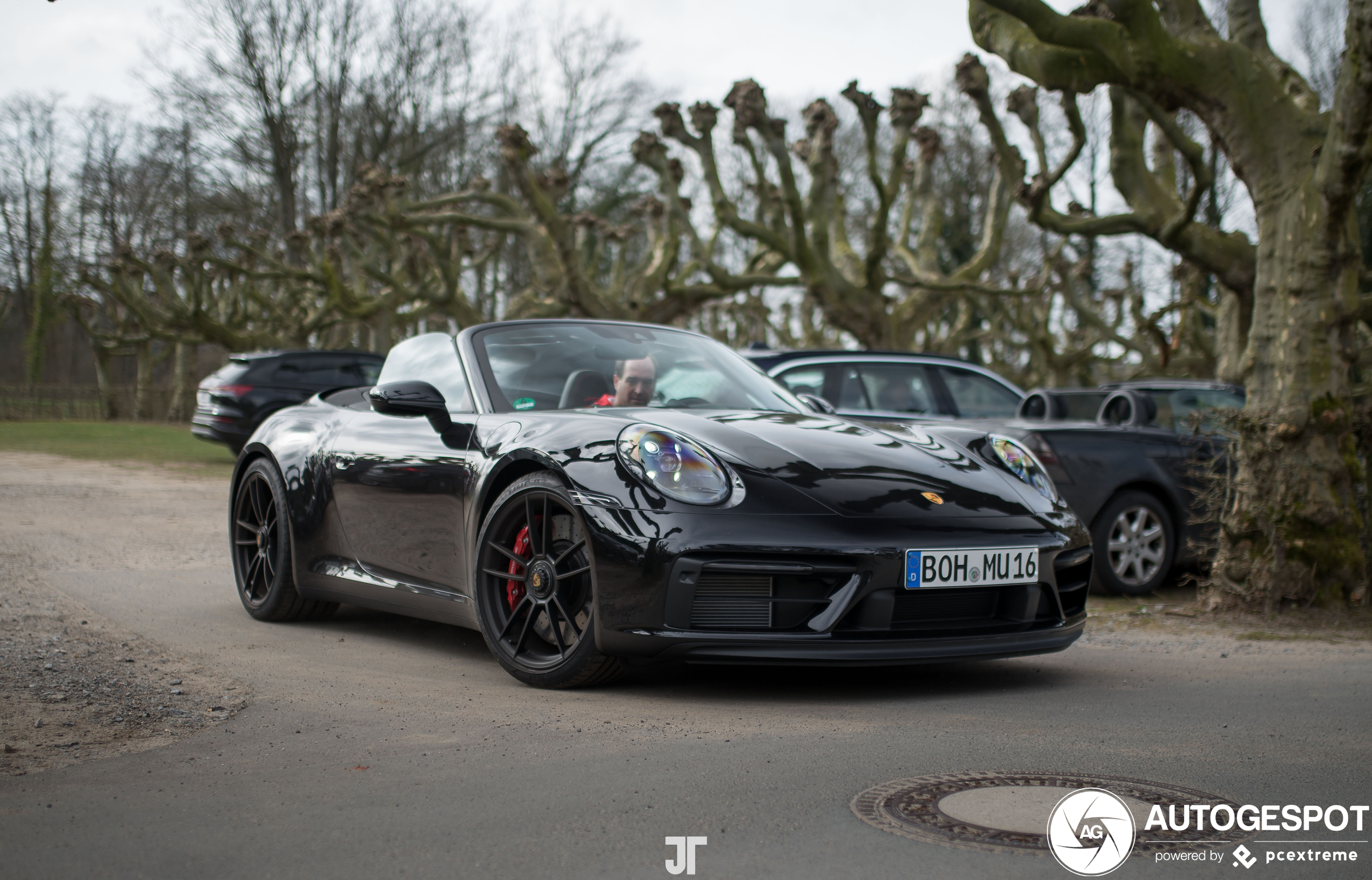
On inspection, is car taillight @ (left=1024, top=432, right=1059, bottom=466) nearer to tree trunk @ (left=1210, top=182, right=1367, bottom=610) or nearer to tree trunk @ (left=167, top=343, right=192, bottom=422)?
tree trunk @ (left=1210, top=182, right=1367, bottom=610)

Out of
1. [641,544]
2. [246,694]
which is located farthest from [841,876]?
[246,694]

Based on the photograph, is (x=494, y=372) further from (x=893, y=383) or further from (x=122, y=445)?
(x=122, y=445)

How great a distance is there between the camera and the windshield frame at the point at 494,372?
5113mm

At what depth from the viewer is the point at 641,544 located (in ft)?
13.3

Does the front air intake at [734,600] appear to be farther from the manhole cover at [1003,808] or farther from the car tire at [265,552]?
the car tire at [265,552]

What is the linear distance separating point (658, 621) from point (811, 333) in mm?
36289

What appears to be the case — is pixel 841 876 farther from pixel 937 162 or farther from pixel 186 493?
pixel 937 162

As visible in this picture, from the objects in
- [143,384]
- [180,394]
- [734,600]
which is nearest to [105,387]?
[143,384]

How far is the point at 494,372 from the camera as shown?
5348 mm

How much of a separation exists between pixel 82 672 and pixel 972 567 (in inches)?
121

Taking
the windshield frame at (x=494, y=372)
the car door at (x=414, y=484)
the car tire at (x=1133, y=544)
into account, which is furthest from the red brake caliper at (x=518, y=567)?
the car tire at (x=1133, y=544)

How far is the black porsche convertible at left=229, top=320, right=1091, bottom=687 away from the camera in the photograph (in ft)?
13.3

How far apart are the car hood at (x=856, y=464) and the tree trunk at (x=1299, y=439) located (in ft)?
8.27

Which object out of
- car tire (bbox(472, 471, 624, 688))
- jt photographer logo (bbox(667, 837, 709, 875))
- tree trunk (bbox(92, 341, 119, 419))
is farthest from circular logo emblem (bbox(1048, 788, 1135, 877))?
tree trunk (bbox(92, 341, 119, 419))
